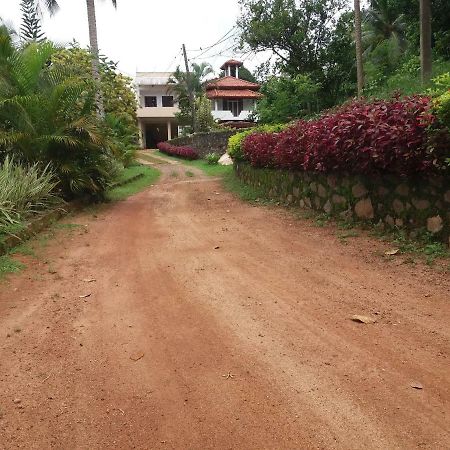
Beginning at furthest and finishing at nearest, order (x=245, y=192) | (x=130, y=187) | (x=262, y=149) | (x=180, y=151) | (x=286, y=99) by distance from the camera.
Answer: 1. (x=180, y=151)
2. (x=286, y=99)
3. (x=130, y=187)
4. (x=245, y=192)
5. (x=262, y=149)

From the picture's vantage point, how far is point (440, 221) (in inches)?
195

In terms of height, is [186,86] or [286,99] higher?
[186,86]

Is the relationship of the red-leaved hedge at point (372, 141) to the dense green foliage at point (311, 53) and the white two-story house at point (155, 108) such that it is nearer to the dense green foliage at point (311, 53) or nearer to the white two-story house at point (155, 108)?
the dense green foliage at point (311, 53)

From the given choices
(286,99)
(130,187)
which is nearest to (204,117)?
(286,99)

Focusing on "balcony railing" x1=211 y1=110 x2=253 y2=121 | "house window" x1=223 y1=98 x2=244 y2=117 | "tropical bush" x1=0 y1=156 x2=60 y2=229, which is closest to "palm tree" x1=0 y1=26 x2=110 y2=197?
"tropical bush" x1=0 y1=156 x2=60 y2=229

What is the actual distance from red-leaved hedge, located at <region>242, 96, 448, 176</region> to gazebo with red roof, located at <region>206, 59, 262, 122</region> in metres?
36.1

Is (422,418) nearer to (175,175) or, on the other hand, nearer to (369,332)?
(369,332)

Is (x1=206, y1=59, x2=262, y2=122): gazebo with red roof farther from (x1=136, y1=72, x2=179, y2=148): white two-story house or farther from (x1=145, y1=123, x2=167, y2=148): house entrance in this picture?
(x1=145, y1=123, x2=167, y2=148): house entrance

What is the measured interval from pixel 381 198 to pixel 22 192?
5.63 m

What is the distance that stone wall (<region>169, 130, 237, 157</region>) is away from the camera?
28539 millimetres

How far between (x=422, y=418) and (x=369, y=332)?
3.30ft

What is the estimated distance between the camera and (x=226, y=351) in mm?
3125

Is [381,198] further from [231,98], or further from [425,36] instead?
[231,98]

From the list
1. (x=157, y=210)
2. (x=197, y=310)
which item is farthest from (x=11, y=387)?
(x=157, y=210)
